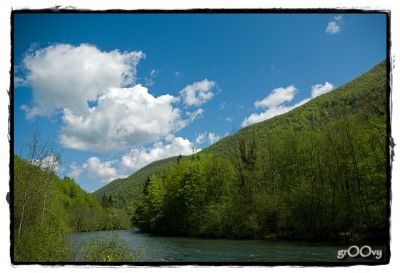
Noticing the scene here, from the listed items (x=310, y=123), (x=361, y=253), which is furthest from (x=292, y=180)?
(x=361, y=253)

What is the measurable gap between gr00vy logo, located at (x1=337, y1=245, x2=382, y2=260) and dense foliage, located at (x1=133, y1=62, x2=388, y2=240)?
477cm

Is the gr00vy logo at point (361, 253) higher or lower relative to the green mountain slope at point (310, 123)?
lower

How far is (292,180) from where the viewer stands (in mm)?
26531

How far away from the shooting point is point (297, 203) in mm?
23672

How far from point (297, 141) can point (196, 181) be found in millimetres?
10524

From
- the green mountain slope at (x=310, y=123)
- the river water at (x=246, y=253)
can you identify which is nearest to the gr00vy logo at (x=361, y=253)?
the river water at (x=246, y=253)

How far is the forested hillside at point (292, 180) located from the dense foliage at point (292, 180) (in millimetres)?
54

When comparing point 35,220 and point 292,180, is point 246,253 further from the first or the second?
point 292,180

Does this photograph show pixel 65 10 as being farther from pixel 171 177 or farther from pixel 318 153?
pixel 171 177

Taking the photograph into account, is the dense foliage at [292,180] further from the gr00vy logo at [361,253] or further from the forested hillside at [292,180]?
the gr00vy logo at [361,253]

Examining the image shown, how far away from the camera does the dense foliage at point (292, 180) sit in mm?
18031

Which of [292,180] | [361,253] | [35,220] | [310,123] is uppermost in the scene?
[310,123]

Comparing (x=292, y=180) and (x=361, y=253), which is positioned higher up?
(x=292, y=180)

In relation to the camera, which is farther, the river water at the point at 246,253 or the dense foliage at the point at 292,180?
the dense foliage at the point at 292,180
